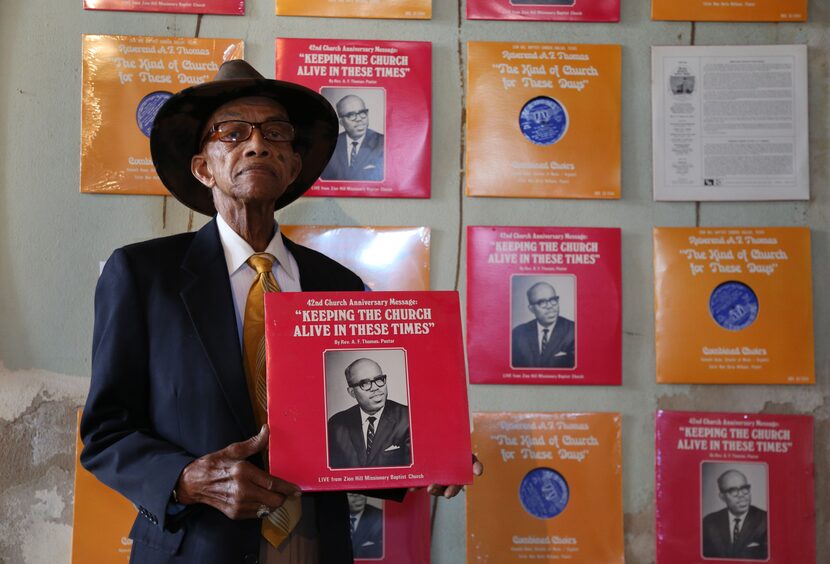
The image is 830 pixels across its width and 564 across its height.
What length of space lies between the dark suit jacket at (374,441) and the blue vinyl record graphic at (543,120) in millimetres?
1064

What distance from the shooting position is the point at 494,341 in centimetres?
209

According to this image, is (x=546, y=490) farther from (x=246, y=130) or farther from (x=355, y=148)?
(x=246, y=130)

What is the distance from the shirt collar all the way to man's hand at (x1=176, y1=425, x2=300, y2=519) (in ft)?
1.34

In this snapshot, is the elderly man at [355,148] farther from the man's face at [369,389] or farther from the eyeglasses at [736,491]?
the eyeglasses at [736,491]

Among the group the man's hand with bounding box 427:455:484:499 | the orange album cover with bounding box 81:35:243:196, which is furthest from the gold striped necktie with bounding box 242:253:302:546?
the orange album cover with bounding box 81:35:243:196

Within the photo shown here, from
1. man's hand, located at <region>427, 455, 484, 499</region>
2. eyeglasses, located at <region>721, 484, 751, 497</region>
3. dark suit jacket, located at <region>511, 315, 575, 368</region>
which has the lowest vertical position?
eyeglasses, located at <region>721, 484, 751, 497</region>

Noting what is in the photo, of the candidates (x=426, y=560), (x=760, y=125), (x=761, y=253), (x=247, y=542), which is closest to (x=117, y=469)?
(x=247, y=542)

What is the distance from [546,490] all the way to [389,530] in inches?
17.2

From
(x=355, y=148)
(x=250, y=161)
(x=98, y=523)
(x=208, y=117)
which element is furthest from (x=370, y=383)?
(x=98, y=523)

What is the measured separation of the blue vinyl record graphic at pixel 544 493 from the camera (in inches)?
80.7

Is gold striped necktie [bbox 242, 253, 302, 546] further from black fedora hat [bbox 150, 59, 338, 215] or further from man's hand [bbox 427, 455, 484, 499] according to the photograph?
black fedora hat [bbox 150, 59, 338, 215]

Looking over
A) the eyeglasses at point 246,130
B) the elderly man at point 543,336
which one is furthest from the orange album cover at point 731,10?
the eyeglasses at point 246,130

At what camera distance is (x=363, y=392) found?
4.42 ft

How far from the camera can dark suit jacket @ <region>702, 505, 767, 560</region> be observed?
2059mm
